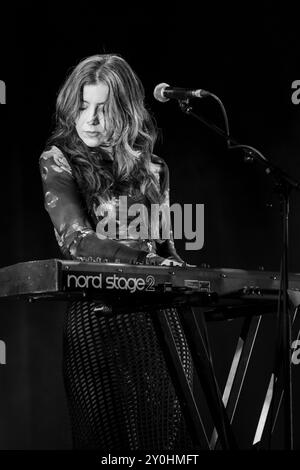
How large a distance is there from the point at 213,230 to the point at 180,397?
1.74 m

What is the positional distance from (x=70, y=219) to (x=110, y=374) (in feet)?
1.53

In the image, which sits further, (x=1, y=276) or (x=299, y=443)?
(x=299, y=443)

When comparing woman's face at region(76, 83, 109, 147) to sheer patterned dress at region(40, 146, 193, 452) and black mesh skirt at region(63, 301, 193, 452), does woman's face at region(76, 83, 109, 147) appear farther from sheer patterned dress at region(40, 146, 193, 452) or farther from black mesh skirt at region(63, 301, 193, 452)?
black mesh skirt at region(63, 301, 193, 452)

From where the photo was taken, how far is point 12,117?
12.3ft

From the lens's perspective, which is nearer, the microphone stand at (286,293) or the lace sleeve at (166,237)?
the microphone stand at (286,293)

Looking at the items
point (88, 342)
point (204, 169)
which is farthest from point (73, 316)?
point (204, 169)

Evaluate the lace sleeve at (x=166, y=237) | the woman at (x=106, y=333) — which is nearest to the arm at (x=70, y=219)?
the woman at (x=106, y=333)

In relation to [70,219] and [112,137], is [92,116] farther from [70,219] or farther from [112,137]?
[70,219]

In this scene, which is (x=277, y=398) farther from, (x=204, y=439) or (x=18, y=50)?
(x=18, y=50)

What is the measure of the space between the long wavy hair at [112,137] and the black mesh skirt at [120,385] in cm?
39

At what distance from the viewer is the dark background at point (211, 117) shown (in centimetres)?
379

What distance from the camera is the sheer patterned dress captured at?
267 cm

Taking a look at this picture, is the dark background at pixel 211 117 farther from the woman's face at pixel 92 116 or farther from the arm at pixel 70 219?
the arm at pixel 70 219

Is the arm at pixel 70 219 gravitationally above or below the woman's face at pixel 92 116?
below
